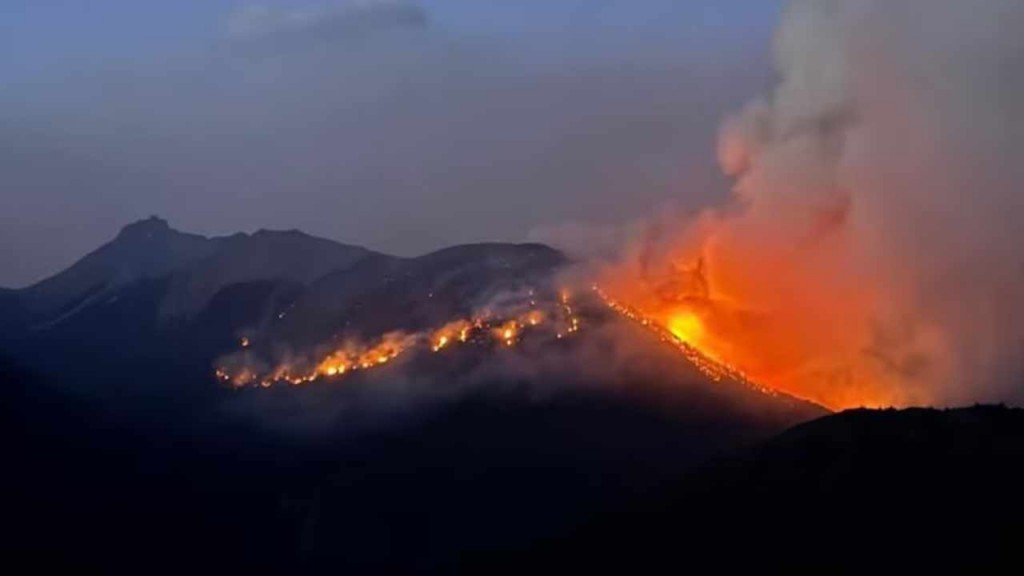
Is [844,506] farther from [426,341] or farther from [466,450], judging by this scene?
[426,341]

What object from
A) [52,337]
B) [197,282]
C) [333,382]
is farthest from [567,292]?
[52,337]

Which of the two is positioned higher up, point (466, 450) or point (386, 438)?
point (386, 438)

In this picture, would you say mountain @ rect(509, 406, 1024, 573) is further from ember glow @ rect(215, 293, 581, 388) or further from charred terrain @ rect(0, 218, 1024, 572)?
ember glow @ rect(215, 293, 581, 388)

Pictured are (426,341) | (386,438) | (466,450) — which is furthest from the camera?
(426,341)

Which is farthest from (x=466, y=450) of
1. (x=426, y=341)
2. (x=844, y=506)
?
(x=844, y=506)

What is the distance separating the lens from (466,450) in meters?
117

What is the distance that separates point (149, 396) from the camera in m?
148

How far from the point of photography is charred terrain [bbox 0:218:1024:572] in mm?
78812

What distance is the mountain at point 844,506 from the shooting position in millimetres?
72188

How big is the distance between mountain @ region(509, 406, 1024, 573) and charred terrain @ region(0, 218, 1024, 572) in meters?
0.18

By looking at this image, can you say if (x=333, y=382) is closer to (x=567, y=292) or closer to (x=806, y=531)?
(x=567, y=292)

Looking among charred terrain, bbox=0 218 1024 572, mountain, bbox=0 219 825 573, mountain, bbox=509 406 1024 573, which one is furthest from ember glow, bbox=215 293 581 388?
mountain, bbox=509 406 1024 573

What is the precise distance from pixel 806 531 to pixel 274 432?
2526 inches

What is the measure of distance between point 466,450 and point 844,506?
147ft
